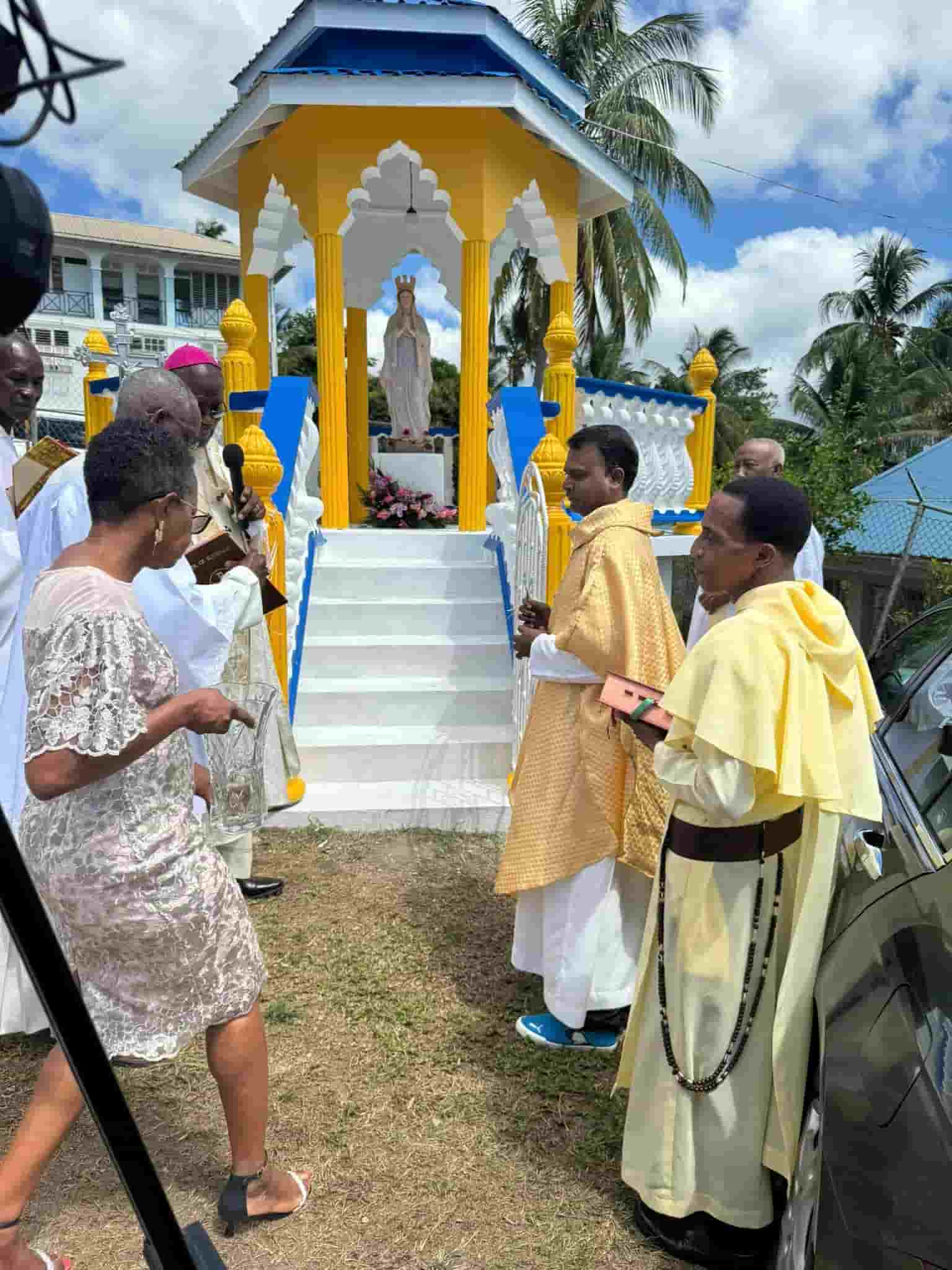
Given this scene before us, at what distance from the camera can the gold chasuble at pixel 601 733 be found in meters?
2.95

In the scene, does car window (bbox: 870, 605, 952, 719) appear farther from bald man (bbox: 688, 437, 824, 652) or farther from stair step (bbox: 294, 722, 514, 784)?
stair step (bbox: 294, 722, 514, 784)

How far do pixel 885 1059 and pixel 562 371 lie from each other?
4.70 metres

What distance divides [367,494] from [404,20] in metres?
3.70

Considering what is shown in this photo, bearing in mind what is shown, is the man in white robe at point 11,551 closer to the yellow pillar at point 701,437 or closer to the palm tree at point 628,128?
the yellow pillar at point 701,437

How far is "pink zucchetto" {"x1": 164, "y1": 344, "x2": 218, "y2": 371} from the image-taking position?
12.2 feet

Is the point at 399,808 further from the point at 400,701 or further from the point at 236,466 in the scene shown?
the point at 236,466

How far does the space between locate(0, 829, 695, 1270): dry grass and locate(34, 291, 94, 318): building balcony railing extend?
4.35ft

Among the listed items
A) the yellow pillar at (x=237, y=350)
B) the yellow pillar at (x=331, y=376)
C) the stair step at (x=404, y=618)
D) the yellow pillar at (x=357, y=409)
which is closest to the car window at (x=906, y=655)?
the stair step at (x=404, y=618)

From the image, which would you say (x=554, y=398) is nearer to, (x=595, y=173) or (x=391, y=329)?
(x=595, y=173)

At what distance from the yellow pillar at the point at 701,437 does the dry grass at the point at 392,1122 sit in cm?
475

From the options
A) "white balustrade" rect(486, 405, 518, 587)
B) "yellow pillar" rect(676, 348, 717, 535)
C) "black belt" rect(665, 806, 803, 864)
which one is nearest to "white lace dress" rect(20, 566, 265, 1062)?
"black belt" rect(665, 806, 803, 864)

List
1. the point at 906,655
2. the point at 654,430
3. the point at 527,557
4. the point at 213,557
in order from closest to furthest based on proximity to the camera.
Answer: the point at 213,557 → the point at 906,655 → the point at 527,557 → the point at 654,430

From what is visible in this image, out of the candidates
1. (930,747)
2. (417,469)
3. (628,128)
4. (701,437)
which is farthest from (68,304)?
(628,128)

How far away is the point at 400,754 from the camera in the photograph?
17.7 ft
